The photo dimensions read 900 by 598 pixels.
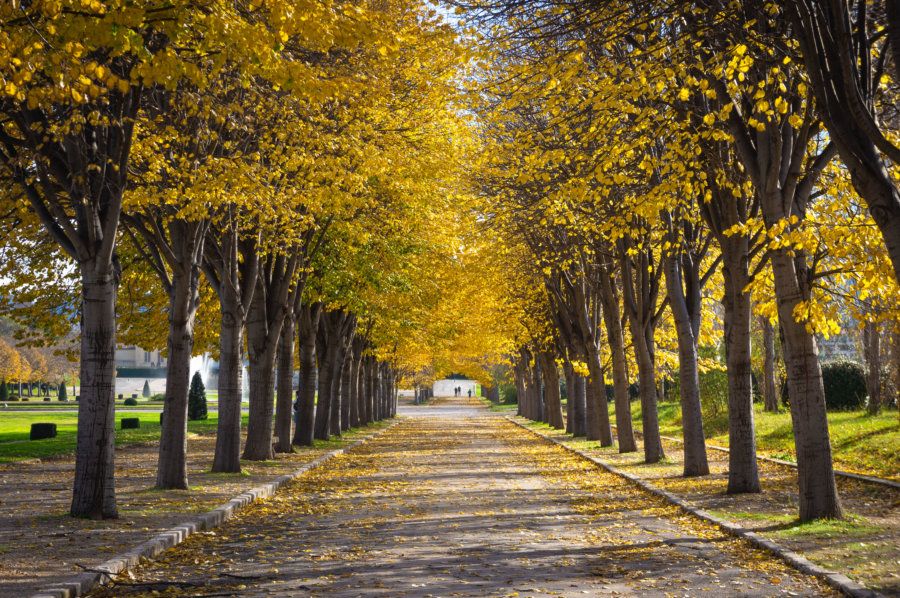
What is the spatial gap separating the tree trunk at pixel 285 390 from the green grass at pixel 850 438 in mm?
12424

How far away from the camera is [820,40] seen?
675cm

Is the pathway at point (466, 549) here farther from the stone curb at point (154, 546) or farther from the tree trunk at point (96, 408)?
the tree trunk at point (96, 408)

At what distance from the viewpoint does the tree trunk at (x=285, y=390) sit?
74.1ft

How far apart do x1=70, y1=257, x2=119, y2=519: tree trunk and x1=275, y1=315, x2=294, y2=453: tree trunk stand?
11710 mm

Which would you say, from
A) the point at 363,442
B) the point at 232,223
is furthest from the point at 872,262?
the point at 363,442

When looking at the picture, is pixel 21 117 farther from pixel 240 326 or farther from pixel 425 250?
pixel 425 250

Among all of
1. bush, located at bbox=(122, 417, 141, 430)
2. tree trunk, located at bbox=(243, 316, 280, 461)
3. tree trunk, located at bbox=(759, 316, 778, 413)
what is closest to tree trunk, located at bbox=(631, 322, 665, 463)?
tree trunk, located at bbox=(243, 316, 280, 461)

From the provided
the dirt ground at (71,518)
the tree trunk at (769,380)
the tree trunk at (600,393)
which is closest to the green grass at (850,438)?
the tree trunk at (769,380)

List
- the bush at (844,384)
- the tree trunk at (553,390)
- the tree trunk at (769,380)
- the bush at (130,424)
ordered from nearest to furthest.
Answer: the bush at (844,384) < the tree trunk at (769,380) < the bush at (130,424) < the tree trunk at (553,390)

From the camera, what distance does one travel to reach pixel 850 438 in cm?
1836

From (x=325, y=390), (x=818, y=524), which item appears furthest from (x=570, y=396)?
(x=818, y=524)

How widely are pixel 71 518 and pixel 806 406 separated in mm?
9124

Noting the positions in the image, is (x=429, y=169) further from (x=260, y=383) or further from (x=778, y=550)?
(x=778, y=550)

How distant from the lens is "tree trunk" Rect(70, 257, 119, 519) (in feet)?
33.9
